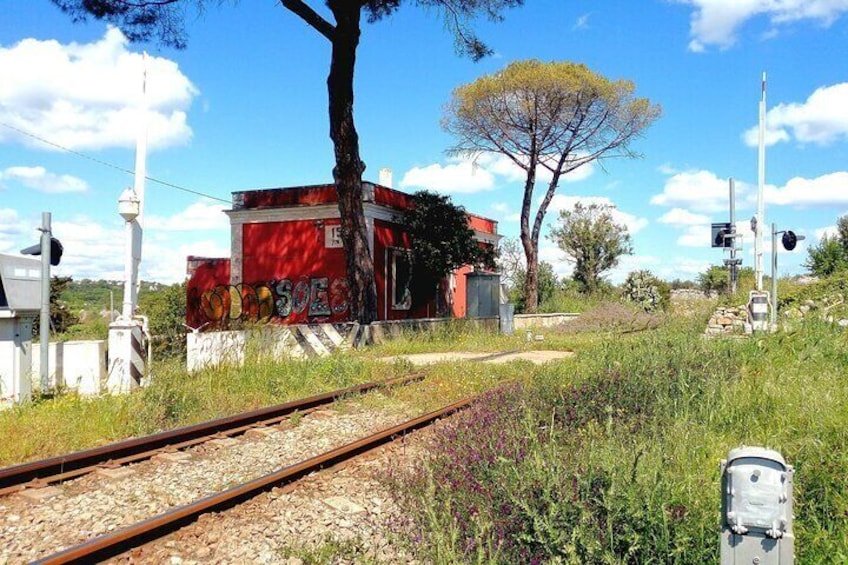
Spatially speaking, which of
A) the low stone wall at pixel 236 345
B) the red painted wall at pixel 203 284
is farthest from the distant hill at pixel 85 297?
the low stone wall at pixel 236 345

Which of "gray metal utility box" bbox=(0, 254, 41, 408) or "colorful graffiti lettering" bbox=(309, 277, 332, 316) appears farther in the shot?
"colorful graffiti lettering" bbox=(309, 277, 332, 316)

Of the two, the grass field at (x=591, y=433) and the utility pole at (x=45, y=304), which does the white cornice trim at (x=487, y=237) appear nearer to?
the grass field at (x=591, y=433)

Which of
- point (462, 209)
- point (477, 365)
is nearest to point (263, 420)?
point (477, 365)

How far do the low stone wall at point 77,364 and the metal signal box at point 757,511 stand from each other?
914cm

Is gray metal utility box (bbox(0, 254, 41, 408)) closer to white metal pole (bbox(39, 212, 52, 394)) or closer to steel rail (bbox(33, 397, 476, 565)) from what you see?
white metal pole (bbox(39, 212, 52, 394))

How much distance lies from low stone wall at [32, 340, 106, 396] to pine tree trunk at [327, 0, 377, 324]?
892 cm

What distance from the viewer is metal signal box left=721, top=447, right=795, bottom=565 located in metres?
2.34

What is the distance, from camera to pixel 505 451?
A: 4.83 metres

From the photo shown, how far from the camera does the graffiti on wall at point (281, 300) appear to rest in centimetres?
2372

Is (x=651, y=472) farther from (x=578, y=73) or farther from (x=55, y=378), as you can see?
(x=578, y=73)

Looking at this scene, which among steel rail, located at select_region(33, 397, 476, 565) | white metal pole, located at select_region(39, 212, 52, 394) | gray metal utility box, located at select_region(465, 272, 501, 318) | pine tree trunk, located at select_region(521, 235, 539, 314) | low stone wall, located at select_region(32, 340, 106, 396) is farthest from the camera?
pine tree trunk, located at select_region(521, 235, 539, 314)

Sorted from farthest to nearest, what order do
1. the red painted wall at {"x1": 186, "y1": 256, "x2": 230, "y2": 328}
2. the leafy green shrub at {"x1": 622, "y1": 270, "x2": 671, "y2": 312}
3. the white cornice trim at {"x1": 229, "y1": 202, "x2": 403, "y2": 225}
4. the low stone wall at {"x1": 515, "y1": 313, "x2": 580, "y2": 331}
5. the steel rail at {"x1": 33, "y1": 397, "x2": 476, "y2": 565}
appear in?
1. the leafy green shrub at {"x1": 622, "y1": 270, "x2": 671, "y2": 312}
2. the low stone wall at {"x1": 515, "y1": 313, "x2": 580, "y2": 331}
3. the red painted wall at {"x1": 186, "y1": 256, "x2": 230, "y2": 328}
4. the white cornice trim at {"x1": 229, "y1": 202, "x2": 403, "y2": 225}
5. the steel rail at {"x1": 33, "y1": 397, "x2": 476, "y2": 565}

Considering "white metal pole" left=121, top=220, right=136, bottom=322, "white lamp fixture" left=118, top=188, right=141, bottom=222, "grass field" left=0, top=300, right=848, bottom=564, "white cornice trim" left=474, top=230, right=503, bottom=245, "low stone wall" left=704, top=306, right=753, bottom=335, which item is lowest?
"grass field" left=0, top=300, right=848, bottom=564

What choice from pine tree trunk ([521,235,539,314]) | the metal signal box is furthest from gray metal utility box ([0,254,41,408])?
pine tree trunk ([521,235,539,314])
